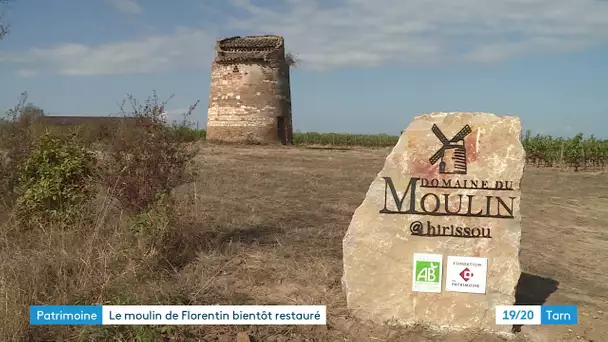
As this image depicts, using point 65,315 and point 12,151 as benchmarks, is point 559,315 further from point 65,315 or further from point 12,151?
point 12,151

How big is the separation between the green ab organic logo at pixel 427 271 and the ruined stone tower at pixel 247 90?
791 inches

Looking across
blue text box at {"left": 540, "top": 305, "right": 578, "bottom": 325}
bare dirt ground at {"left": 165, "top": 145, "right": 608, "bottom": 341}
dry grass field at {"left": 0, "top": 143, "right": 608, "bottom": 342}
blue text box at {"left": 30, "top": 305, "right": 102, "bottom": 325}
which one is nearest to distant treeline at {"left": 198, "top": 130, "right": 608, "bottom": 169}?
bare dirt ground at {"left": 165, "top": 145, "right": 608, "bottom": 341}

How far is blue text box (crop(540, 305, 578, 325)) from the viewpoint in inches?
167

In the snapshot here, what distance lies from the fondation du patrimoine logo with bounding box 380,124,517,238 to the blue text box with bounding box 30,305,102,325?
258 cm

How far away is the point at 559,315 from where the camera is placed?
430 centimetres

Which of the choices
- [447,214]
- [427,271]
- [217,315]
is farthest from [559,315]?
[217,315]

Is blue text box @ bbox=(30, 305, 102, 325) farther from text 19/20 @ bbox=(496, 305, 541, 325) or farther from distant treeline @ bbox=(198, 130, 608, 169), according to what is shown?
distant treeline @ bbox=(198, 130, 608, 169)

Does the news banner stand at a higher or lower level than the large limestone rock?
lower

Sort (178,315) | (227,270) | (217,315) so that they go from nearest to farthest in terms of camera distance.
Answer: (178,315), (217,315), (227,270)

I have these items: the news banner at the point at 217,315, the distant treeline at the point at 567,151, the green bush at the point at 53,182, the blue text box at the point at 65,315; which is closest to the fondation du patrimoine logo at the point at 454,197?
the news banner at the point at 217,315

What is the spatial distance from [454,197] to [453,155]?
13.6 inches

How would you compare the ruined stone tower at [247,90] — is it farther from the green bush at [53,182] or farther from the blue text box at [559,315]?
the blue text box at [559,315]

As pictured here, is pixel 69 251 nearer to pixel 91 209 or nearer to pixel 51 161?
pixel 91 209

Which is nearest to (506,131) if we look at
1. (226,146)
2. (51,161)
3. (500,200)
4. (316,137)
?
(500,200)
